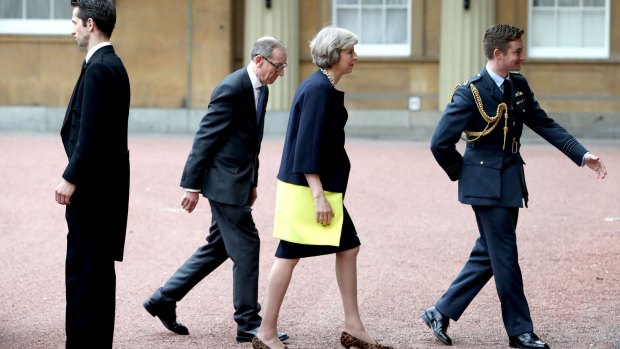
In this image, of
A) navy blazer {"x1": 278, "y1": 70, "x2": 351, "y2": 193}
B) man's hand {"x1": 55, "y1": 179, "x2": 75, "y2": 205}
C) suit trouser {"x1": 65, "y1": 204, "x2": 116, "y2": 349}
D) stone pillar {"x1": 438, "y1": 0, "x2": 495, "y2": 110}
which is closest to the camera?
man's hand {"x1": 55, "y1": 179, "x2": 75, "y2": 205}

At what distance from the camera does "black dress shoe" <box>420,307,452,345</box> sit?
7102mm

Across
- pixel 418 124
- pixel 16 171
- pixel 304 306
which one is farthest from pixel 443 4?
pixel 304 306

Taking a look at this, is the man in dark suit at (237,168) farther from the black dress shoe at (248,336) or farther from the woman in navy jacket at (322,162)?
the woman in navy jacket at (322,162)

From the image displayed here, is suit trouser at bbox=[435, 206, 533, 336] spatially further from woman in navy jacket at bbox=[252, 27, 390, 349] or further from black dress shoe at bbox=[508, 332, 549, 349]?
woman in navy jacket at bbox=[252, 27, 390, 349]

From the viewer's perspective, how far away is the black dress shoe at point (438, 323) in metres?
7.10

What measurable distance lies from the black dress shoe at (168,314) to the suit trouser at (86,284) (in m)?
1.13

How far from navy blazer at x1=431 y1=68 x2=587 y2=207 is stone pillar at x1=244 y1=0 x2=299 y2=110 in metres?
13.0

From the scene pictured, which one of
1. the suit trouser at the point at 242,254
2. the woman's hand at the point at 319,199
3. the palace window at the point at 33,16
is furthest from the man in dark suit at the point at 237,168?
the palace window at the point at 33,16

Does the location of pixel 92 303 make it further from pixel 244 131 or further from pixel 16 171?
pixel 16 171

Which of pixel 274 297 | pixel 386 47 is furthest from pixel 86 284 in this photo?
pixel 386 47

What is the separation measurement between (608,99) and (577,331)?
12.9 metres

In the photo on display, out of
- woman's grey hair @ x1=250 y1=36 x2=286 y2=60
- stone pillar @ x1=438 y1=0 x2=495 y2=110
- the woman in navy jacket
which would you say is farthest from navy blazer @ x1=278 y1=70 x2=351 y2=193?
stone pillar @ x1=438 y1=0 x2=495 y2=110

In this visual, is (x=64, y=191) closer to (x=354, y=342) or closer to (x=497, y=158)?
(x=354, y=342)

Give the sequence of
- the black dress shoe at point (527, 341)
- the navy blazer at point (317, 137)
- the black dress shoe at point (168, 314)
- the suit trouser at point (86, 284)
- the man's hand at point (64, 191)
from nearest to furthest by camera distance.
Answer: the man's hand at point (64, 191) < the suit trouser at point (86, 284) < the navy blazer at point (317, 137) < the black dress shoe at point (527, 341) < the black dress shoe at point (168, 314)
